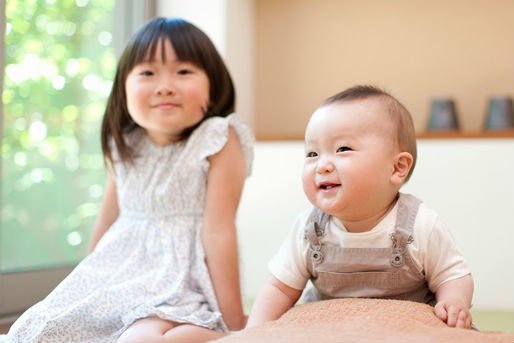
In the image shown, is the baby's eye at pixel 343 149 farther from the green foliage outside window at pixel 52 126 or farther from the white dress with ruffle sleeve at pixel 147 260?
the green foliage outside window at pixel 52 126

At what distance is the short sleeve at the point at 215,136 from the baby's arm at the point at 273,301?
0.36 m

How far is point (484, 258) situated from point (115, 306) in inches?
38.4

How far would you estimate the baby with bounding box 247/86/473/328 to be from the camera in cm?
95

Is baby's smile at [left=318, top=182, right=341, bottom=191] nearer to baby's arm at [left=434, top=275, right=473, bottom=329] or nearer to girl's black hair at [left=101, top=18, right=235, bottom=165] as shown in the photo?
baby's arm at [left=434, top=275, right=473, bottom=329]

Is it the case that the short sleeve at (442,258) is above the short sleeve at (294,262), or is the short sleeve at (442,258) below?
above

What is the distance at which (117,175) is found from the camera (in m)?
1.40

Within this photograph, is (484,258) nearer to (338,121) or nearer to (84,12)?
(338,121)

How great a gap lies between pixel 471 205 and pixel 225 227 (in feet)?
2.36

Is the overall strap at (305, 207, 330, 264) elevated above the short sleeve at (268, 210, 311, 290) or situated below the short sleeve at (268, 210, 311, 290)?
above

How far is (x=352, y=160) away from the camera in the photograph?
37.0 inches

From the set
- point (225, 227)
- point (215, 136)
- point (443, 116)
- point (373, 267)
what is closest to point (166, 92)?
point (215, 136)

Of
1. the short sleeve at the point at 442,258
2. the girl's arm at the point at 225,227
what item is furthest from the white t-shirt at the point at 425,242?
the girl's arm at the point at 225,227

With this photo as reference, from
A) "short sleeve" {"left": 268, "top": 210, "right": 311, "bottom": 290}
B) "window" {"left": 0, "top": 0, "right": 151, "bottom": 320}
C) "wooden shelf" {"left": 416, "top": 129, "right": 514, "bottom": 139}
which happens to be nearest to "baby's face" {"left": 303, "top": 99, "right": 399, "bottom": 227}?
"short sleeve" {"left": 268, "top": 210, "right": 311, "bottom": 290}

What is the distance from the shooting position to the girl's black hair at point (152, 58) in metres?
1.31
